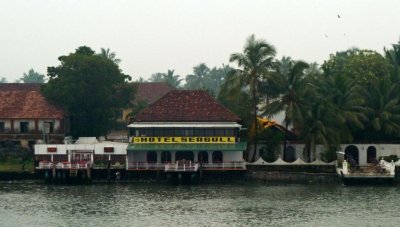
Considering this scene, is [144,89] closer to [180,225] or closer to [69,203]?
[69,203]

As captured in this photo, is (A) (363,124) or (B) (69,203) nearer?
(B) (69,203)

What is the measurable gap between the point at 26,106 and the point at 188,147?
24848 mm

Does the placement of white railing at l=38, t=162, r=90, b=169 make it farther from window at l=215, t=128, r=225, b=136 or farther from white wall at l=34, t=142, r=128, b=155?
window at l=215, t=128, r=225, b=136

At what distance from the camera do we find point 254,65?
84.9 m

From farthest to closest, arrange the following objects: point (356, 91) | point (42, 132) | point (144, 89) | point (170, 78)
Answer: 1. point (170, 78)
2. point (144, 89)
3. point (42, 132)
4. point (356, 91)

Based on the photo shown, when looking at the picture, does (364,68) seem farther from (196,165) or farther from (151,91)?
(151,91)

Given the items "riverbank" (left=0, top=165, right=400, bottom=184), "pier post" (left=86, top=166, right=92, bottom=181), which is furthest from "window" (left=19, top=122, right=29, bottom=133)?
"pier post" (left=86, top=166, right=92, bottom=181)

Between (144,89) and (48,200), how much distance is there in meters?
73.5

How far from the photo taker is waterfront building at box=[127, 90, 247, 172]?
3258 inches

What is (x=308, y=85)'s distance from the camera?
84.1 meters

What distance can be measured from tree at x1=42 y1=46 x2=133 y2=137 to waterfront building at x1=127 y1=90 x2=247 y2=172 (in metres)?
12.5

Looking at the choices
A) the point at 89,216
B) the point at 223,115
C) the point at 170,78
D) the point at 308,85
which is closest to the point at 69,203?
the point at 89,216

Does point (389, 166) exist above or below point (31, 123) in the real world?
below


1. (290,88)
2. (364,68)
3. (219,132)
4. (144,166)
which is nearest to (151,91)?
(364,68)
